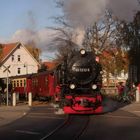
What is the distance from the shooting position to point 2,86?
48281 millimetres

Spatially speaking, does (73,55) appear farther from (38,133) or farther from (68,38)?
(68,38)

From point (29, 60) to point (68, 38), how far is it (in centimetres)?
5435

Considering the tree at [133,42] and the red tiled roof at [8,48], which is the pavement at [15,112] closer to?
the tree at [133,42]

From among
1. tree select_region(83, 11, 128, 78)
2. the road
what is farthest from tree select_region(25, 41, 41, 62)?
the road

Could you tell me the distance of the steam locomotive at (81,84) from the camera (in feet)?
85.1

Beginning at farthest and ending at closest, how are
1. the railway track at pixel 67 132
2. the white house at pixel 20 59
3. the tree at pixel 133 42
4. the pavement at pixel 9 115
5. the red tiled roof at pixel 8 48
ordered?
the white house at pixel 20 59
the red tiled roof at pixel 8 48
the tree at pixel 133 42
the pavement at pixel 9 115
the railway track at pixel 67 132

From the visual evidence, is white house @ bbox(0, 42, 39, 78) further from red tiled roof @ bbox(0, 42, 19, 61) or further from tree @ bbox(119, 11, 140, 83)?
tree @ bbox(119, 11, 140, 83)

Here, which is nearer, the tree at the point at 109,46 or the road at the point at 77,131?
the road at the point at 77,131

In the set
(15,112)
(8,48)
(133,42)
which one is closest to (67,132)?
(15,112)

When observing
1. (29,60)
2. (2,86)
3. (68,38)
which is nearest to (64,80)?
(2,86)

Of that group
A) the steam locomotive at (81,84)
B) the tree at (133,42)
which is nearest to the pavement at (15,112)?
the steam locomotive at (81,84)

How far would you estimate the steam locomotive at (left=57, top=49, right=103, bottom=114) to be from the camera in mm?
25938

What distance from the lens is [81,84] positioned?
26312 mm

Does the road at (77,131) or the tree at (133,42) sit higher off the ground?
the tree at (133,42)
